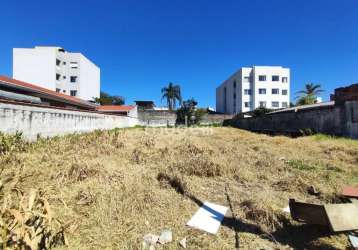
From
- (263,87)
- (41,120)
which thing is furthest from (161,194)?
(263,87)

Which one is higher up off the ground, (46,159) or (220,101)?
(220,101)

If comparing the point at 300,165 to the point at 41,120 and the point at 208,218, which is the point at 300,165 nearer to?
the point at 208,218

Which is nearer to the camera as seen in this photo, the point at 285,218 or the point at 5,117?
the point at 285,218

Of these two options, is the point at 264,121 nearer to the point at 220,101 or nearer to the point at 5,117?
the point at 5,117

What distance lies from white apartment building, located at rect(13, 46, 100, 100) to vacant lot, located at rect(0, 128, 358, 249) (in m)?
30.4

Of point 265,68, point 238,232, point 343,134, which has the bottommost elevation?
point 238,232

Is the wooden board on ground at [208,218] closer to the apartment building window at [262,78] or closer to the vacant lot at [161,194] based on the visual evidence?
the vacant lot at [161,194]

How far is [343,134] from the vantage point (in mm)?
9797

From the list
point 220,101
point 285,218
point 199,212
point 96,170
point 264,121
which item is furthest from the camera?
point 220,101

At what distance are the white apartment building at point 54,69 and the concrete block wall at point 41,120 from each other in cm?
2227

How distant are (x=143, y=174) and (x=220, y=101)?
48.2m

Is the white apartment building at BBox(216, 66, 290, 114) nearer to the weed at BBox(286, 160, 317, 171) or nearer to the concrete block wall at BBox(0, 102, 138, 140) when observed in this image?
the concrete block wall at BBox(0, 102, 138, 140)

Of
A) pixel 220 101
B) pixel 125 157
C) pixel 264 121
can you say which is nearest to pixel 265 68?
pixel 220 101

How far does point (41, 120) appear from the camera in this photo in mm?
8766
